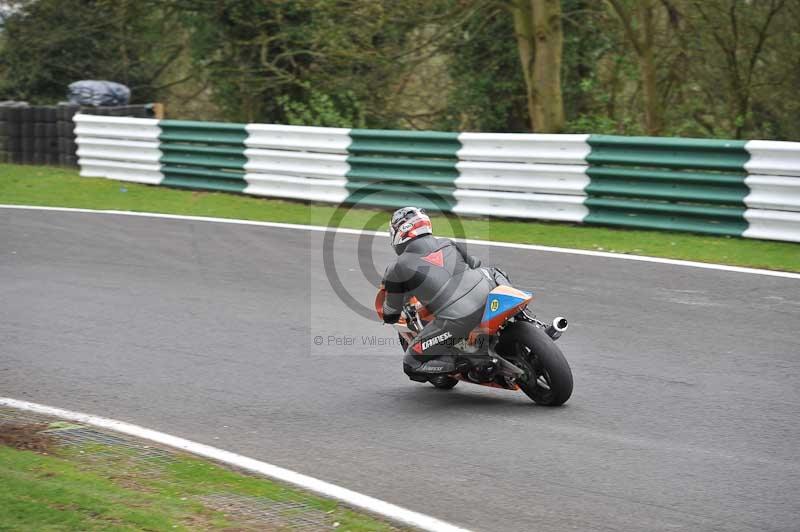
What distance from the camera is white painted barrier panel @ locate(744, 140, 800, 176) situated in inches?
434

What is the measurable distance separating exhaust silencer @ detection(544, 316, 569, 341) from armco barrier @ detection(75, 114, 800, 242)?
17.8ft

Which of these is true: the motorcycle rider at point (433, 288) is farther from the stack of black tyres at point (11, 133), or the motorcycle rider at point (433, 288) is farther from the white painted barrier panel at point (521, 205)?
the stack of black tyres at point (11, 133)

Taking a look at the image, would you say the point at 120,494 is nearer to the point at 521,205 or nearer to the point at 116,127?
the point at 521,205

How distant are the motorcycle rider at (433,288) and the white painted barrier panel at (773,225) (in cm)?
539

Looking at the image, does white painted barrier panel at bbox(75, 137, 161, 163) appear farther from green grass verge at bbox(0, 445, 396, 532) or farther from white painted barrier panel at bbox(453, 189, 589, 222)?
green grass verge at bbox(0, 445, 396, 532)

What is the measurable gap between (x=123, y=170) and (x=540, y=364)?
11751 mm

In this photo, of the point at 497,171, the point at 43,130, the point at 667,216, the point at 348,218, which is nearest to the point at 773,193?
the point at 667,216

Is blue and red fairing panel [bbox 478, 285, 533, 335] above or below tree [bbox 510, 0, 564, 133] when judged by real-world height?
below

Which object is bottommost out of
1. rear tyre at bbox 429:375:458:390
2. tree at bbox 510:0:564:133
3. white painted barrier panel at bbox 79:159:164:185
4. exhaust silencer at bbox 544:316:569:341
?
rear tyre at bbox 429:375:458:390

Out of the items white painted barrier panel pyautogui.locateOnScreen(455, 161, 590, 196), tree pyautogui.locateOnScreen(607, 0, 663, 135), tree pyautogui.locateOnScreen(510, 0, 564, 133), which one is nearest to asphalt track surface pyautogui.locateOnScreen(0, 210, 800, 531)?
white painted barrier panel pyautogui.locateOnScreen(455, 161, 590, 196)

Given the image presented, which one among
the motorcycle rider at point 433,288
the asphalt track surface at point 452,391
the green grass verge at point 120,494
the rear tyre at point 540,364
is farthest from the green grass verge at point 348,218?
the green grass verge at point 120,494

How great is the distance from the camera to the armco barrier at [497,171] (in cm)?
1145

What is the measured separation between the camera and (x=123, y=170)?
54.6 feet

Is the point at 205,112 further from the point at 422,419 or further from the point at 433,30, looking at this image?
the point at 422,419
